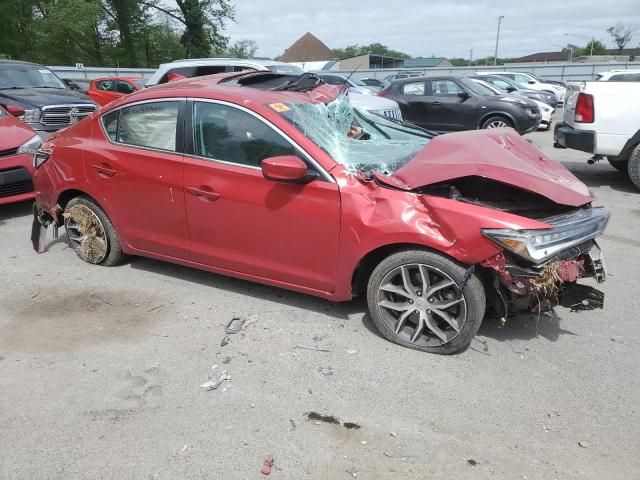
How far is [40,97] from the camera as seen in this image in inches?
373

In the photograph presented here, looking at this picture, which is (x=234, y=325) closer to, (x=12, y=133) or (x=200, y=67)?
(x=12, y=133)

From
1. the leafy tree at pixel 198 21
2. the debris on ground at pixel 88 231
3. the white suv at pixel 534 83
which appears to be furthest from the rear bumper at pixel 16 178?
the leafy tree at pixel 198 21

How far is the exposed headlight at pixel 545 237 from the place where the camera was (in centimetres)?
300

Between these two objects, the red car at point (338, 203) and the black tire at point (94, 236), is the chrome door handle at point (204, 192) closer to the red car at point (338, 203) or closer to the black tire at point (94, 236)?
the red car at point (338, 203)

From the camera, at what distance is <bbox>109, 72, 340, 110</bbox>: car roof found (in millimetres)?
3885

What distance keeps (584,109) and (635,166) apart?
113cm

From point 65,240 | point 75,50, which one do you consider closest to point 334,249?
point 65,240

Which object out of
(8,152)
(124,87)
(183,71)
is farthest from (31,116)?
(124,87)

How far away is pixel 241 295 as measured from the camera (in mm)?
4328

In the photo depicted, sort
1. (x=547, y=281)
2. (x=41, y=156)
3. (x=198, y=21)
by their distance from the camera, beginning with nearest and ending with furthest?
(x=547, y=281) → (x=41, y=156) → (x=198, y=21)

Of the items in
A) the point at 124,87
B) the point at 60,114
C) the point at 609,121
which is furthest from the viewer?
the point at 124,87

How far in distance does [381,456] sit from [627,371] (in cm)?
178

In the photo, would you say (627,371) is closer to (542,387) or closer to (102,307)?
(542,387)

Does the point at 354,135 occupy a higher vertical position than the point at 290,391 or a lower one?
higher
